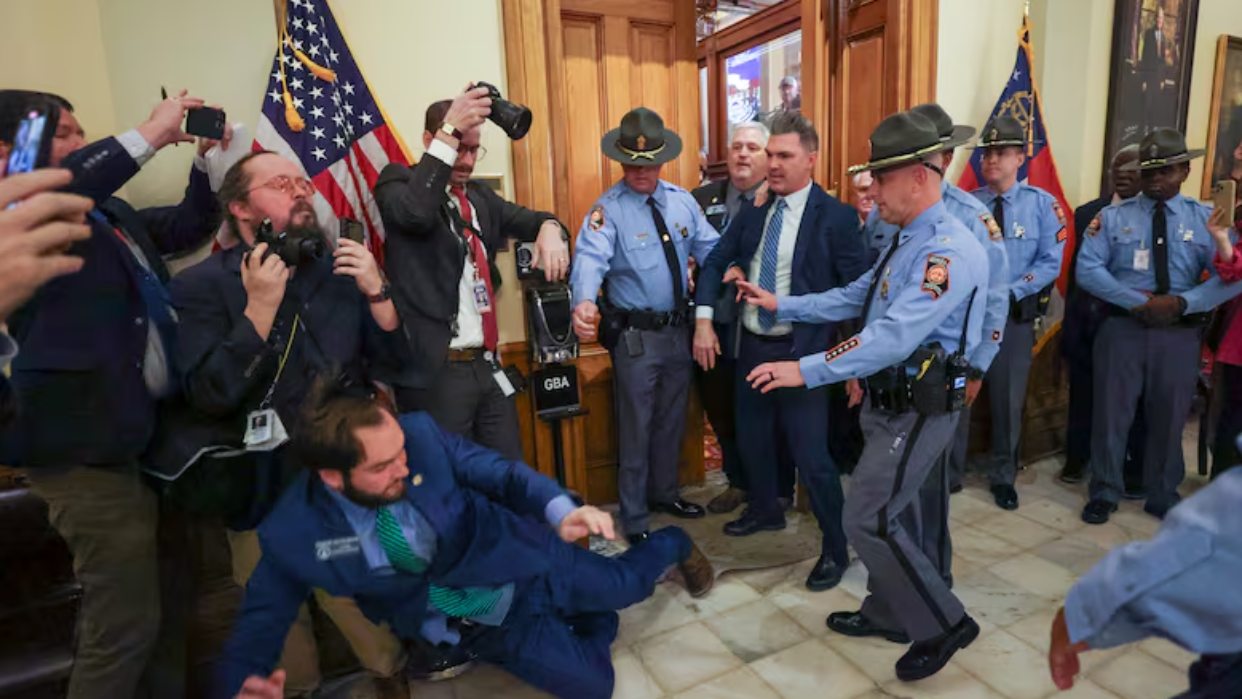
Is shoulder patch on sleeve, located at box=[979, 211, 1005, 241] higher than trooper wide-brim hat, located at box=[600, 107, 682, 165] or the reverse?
the reverse

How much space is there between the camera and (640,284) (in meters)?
2.88

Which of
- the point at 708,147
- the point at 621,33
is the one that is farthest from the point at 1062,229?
the point at 708,147

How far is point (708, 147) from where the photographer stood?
532 centimetres

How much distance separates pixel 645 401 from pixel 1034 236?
1.95m

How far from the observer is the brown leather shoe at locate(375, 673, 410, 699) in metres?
2.05

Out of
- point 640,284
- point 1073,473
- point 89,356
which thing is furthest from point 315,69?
point 1073,473

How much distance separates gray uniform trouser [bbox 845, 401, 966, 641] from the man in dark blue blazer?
0.55m

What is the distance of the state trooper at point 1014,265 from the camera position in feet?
10.4

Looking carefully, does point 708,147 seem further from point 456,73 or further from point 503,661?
point 503,661

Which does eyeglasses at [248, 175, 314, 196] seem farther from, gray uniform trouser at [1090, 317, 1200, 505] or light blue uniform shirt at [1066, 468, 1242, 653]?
gray uniform trouser at [1090, 317, 1200, 505]

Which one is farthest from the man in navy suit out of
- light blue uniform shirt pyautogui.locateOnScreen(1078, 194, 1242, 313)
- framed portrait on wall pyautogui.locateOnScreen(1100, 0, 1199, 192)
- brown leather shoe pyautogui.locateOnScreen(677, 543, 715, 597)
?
framed portrait on wall pyautogui.locateOnScreen(1100, 0, 1199, 192)

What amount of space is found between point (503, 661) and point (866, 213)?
2.51 meters

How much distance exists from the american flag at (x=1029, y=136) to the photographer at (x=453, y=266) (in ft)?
7.78

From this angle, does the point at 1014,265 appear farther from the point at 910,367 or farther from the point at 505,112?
the point at 505,112
